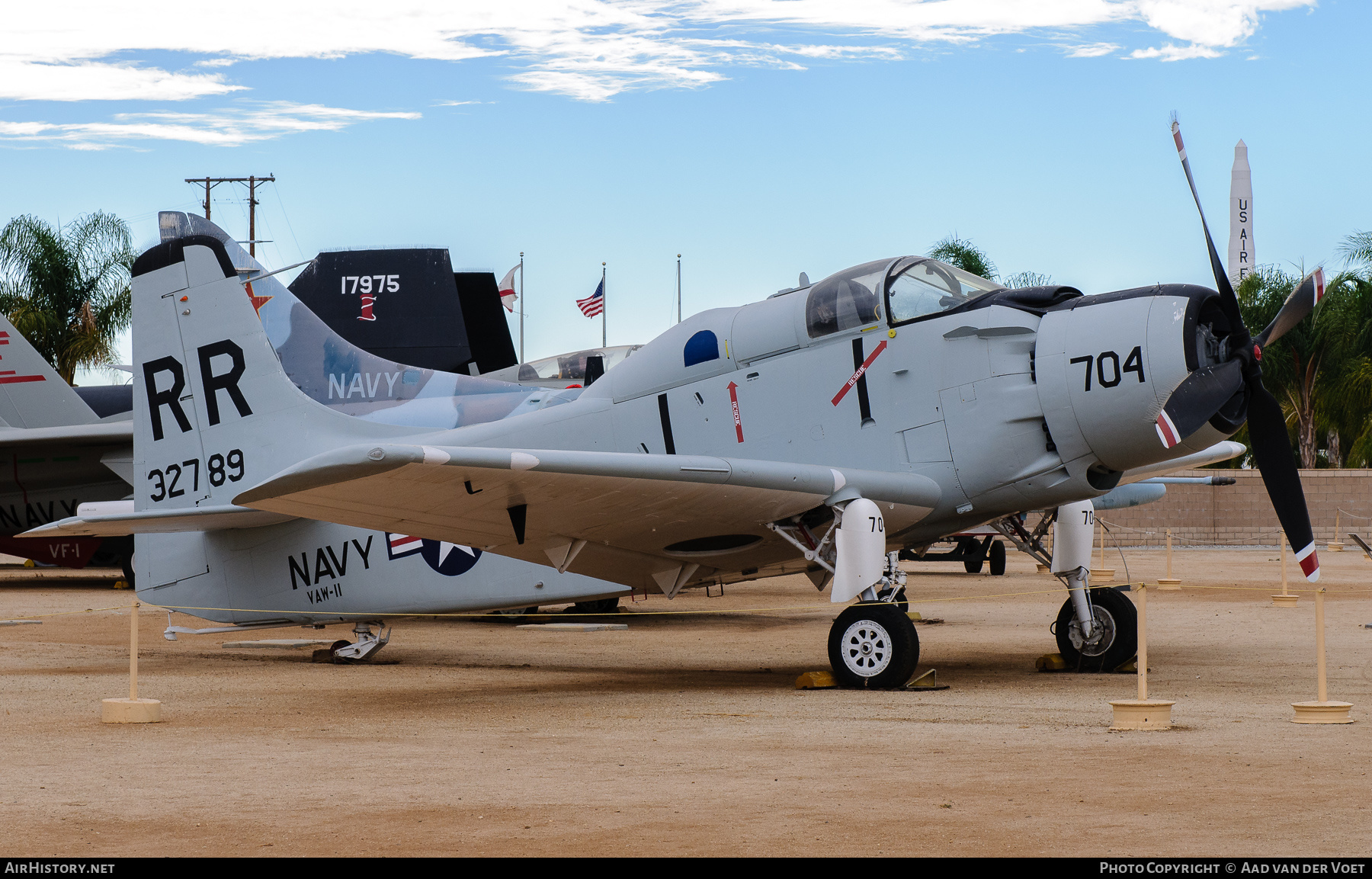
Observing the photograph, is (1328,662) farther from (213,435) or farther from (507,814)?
(213,435)

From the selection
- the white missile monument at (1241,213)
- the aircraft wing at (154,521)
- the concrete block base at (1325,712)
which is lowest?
the concrete block base at (1325,712)

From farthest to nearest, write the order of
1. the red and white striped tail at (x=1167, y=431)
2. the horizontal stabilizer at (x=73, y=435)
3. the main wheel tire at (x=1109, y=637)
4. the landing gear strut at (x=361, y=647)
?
the horizontal stabilizer at (x=73, y=435), the landing gear strut at (x=361, y=647), the main wheel tire at (x=1109, y=637), the red and white striped tail at (x=1167, y=431)

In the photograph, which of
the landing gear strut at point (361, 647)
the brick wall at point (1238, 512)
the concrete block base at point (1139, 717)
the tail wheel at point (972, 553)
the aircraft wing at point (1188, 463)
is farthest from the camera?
the brick wall at point (1238, 512)

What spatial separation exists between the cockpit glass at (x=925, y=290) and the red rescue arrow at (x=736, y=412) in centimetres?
145

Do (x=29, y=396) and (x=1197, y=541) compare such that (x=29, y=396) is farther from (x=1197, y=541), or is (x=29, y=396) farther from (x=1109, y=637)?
(x=1197, y=541)

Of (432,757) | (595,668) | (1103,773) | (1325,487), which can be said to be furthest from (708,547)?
(1325,487)

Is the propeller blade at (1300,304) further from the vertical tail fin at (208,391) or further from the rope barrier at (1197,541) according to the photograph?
the rope barrier at (1197,541)

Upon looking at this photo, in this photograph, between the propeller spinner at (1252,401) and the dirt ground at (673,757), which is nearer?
Answer: the dirt ground at (673,757)

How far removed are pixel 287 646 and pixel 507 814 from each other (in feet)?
34.3

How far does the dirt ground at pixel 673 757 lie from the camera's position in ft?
17.8

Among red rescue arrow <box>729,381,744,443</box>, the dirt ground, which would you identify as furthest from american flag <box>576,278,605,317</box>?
red rescue arrow <box>729,381,744,443</box>

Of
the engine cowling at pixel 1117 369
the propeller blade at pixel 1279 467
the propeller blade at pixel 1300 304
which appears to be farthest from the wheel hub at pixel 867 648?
the propeller blade at pixel 1300 304

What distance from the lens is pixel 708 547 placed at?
445 inches

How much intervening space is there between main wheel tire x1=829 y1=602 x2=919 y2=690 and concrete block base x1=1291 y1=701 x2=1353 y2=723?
279cm
